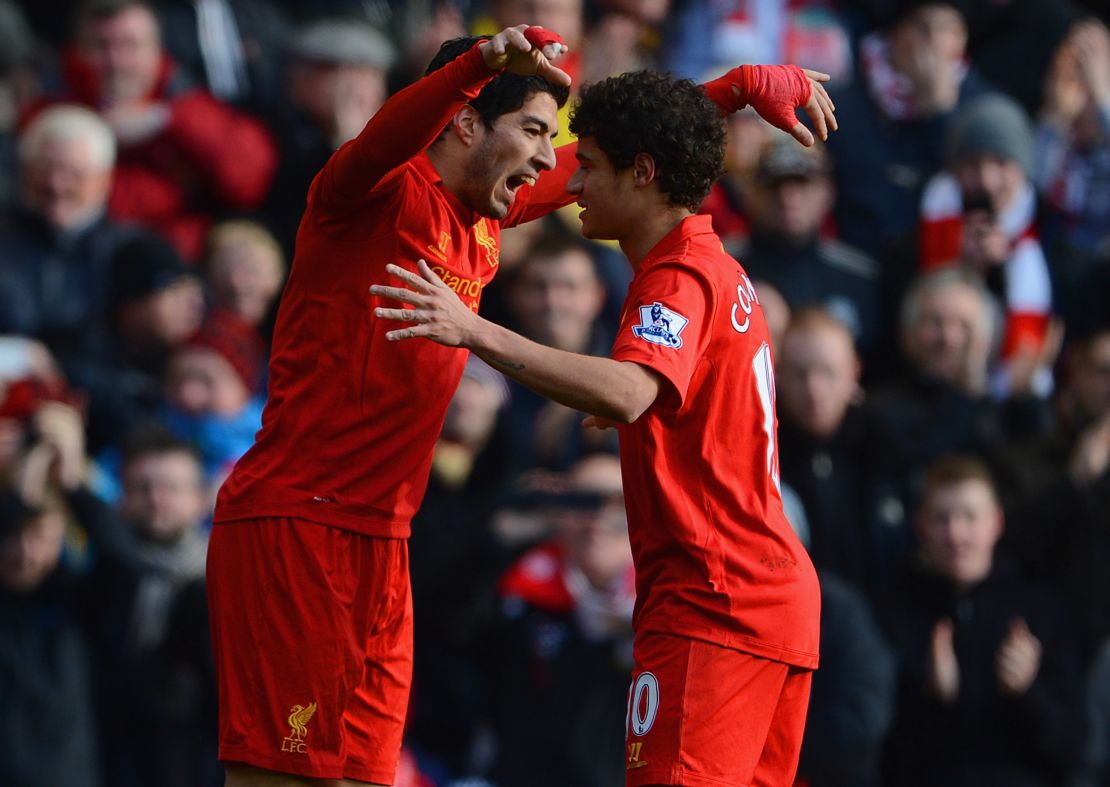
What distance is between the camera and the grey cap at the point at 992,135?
10.4 meters

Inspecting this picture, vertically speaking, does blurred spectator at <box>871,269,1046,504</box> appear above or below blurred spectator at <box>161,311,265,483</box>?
above

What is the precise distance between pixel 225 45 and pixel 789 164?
3.23 m

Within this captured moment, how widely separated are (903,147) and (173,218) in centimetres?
401

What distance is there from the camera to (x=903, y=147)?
37.1 feet

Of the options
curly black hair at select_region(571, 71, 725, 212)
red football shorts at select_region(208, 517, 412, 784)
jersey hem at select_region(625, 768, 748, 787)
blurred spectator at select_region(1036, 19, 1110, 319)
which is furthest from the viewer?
blurred spectator at select_region(1036, 19, 1110, 319)

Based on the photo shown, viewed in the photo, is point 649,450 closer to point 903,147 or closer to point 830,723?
point 830,723

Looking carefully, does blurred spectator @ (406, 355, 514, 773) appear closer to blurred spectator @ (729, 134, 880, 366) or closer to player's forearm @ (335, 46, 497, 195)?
blurred spectator @ (729, 134, 880, 366)

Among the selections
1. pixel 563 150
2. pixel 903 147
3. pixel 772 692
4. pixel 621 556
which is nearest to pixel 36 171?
pixel 621 556

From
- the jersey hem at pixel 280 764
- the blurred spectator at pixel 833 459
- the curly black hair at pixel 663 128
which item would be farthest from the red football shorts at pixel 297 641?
the blurred spectator at pixel 833 459

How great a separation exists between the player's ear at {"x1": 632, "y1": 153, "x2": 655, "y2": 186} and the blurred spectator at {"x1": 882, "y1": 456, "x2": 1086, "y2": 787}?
3871mm

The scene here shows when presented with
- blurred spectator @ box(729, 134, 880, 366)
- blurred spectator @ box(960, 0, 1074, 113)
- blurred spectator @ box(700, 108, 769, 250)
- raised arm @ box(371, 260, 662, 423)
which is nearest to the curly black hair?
raised arm @ box(371, 260, 662, 423)

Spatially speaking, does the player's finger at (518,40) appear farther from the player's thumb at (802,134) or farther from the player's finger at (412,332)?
the player's thumb at (802,134)

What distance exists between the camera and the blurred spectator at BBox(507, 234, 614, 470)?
9.05 m

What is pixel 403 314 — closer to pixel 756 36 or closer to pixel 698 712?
pixel 698 712
